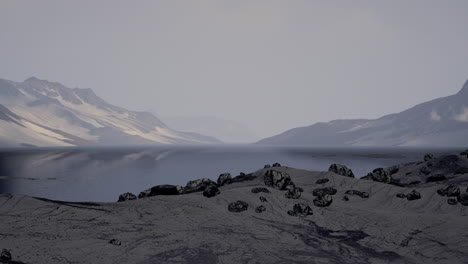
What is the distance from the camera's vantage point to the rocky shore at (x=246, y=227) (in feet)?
42.9

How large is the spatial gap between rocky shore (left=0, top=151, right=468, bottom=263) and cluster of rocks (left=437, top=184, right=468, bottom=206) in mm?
63

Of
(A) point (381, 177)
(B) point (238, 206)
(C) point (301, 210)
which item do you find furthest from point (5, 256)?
(A) point (381, 177)

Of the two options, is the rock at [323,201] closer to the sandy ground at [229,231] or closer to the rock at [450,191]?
the sandy ground at [229,231]

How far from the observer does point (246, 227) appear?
17375mm

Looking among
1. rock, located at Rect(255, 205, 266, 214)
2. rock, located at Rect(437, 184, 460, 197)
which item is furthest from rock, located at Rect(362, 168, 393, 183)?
rock, located at Rect(255, 205, 266, 214)

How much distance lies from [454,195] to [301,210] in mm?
11993

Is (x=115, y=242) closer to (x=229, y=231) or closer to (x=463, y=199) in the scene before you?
(x=229, y=231)

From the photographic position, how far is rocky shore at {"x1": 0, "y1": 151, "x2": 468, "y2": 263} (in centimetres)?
1307

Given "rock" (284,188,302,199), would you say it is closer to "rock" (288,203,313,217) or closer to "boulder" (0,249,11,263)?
"rock" (288,203,313,217)

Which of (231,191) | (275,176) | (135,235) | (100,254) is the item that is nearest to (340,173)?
(275,176)

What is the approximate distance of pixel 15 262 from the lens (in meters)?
11.0

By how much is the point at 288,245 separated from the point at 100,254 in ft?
24.4

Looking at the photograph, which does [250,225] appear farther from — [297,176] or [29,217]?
[297,176]

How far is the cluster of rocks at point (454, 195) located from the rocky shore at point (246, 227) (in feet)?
0.21
